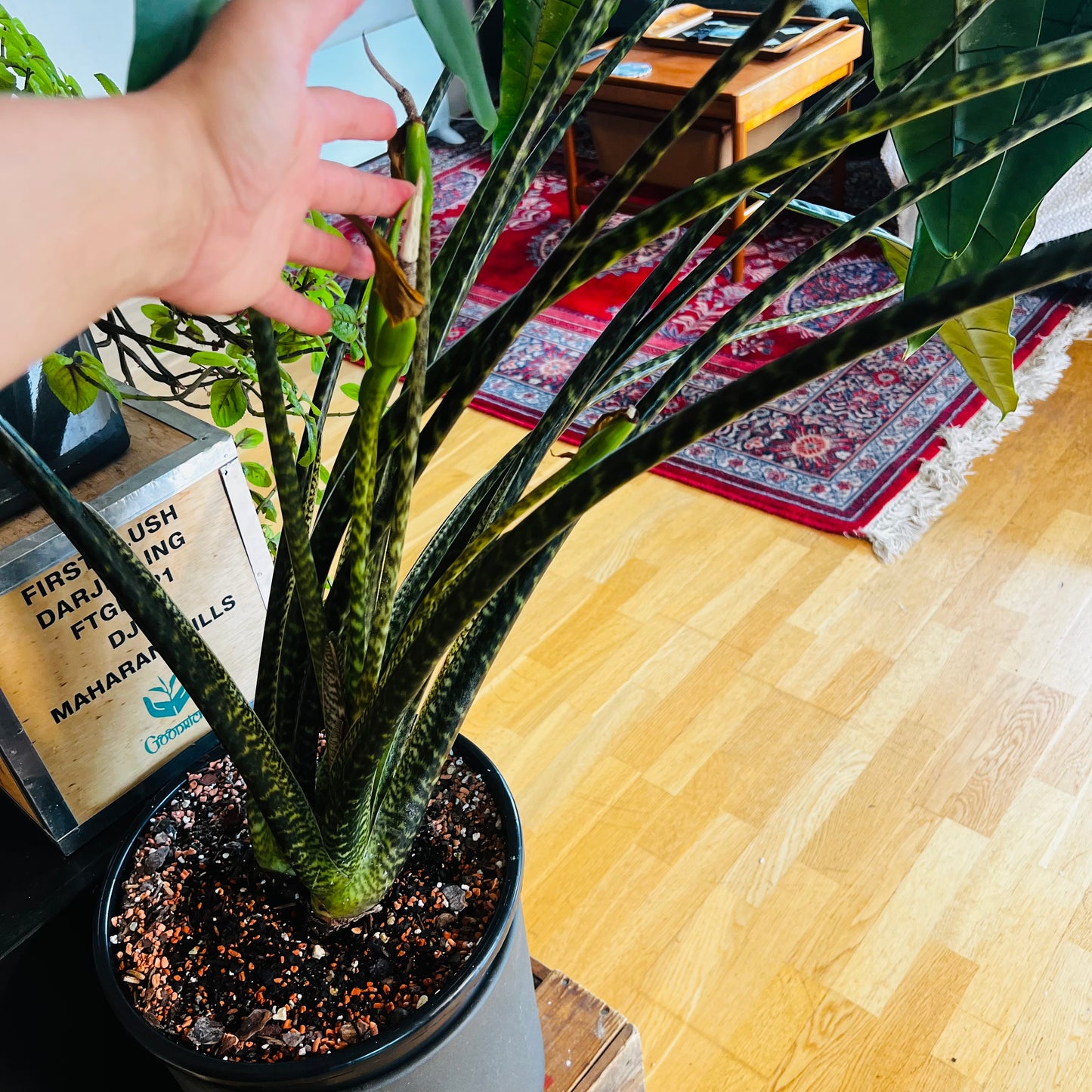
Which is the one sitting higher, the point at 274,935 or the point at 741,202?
the point at 274,935

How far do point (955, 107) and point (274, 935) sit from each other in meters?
0.60

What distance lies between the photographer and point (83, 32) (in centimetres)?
285

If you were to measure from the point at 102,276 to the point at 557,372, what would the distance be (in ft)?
6.85

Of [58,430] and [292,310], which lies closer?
[292,310]

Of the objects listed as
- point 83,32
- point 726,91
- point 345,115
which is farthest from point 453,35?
point 83,32

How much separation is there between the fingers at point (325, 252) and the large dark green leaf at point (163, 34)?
0.07 meters

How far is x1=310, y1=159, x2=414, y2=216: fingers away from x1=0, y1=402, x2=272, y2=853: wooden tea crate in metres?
0.42

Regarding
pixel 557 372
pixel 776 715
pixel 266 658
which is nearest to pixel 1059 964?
pixel 776 715

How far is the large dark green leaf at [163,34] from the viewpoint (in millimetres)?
304

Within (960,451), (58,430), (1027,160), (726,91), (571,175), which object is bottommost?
(960,451)

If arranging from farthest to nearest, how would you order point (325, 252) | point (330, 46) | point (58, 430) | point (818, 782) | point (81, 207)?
point (330, 46) → point (818, 782) → point (58, 430) → point (325, 252) → point (81, 207)

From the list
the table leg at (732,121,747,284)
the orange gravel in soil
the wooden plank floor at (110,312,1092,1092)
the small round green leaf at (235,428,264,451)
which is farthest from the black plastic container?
the table leg at (732,121,747,284)

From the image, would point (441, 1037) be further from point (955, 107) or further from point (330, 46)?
point (330, 46)

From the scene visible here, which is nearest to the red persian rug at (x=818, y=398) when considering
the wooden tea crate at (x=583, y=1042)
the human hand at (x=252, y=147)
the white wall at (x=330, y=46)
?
the white wall at (x=330, y=46)
